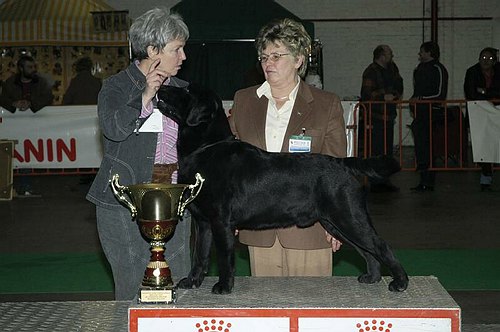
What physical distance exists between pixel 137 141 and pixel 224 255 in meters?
0.64

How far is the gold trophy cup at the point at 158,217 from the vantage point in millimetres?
2639

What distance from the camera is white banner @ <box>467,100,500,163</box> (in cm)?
1038

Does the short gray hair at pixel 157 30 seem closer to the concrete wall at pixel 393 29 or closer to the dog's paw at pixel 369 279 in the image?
the dog's paw at pixel 369 279

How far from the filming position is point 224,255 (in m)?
2.74

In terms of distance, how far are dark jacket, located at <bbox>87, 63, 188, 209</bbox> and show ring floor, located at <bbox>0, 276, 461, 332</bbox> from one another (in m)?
0.52

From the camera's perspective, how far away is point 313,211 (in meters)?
2.84

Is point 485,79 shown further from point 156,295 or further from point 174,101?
point 156,295

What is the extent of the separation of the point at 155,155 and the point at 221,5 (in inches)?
419

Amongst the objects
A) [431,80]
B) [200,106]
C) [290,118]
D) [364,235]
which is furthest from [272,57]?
[431,80]

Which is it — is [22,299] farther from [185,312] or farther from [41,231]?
[185,312]

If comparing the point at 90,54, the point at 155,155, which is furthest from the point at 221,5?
the point at 155,155

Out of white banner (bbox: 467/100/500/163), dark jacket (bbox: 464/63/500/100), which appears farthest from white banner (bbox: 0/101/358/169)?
dark jacket (bbox: 464/63/500/100)

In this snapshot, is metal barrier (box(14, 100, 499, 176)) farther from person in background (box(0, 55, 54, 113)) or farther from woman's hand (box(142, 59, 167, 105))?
woman's hand (box(142, 59, 167, 105))

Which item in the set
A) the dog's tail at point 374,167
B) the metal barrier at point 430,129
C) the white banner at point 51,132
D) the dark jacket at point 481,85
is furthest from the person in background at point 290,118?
the dark jacket at point 481,85
